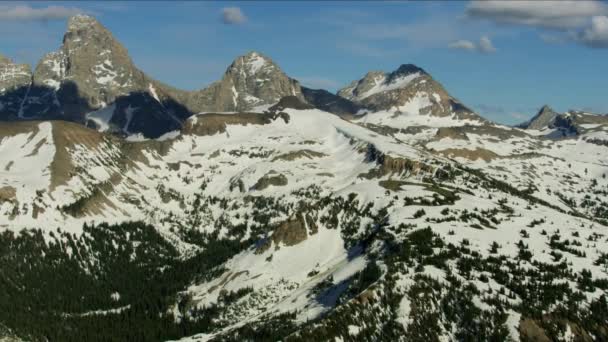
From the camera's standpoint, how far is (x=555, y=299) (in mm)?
160250

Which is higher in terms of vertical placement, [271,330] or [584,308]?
[584,308]

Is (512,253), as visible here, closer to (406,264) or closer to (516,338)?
(406,264)

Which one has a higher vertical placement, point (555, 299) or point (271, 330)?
point (555, 299)

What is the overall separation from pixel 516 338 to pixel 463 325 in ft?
41.5

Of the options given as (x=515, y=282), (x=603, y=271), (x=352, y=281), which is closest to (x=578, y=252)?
(x=603, y=271)

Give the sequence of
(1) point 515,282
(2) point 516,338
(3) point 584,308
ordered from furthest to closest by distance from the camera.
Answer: (1) point 515,282 < (3) point 584,308 < (2) point 516,338

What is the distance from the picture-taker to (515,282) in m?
170

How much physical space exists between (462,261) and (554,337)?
3876 centimetres

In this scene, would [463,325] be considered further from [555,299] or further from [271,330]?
[271,330]

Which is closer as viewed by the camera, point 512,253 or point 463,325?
point 463,325

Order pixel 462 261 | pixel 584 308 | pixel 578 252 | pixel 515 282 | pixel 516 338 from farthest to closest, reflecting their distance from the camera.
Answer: pixel 578 252 → pixel 462 261 → pixel 515 282 → pixel 584 308 → pixel 516 338

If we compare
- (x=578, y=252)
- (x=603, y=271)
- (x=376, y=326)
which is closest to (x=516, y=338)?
(x=376, y=326)

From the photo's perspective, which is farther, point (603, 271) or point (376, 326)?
point (603, 271)

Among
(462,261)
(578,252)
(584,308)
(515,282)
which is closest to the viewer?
(584,308)
